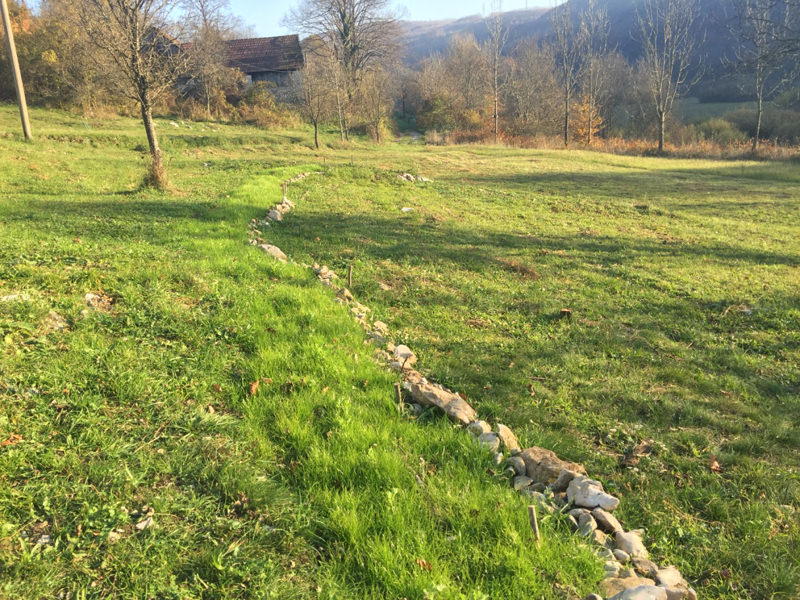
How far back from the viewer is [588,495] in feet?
9.76

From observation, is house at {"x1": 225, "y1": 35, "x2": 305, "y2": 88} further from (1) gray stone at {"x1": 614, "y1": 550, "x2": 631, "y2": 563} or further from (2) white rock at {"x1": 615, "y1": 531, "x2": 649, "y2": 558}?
(1) gray stone at {"x1": 614, "y1": 550, "x2": 631, "y2": 563}

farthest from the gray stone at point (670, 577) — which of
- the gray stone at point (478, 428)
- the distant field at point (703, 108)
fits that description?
the distant field at point (703, 108)

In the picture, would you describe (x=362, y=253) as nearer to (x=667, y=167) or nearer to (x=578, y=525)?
(x=578, y=525)

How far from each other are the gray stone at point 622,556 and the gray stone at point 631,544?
6 cm

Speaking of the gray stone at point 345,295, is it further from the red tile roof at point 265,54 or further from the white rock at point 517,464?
the red tile roof at point 265,54

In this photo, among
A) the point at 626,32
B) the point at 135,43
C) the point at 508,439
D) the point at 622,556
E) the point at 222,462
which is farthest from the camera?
the point at 626,32

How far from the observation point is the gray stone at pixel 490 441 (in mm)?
3387

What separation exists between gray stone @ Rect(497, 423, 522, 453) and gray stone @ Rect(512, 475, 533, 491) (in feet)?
0.85

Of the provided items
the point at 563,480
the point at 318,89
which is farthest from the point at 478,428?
the point at 318,89

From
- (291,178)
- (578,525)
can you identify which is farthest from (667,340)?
(291,178)

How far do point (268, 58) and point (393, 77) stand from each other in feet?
82.7

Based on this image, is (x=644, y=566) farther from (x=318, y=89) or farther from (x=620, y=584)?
(x=318, y=89)

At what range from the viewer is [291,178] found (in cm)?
1616

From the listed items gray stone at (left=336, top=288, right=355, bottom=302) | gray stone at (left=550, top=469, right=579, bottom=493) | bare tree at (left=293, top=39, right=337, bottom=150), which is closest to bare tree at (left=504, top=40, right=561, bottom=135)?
bare tree at (left=293, top=39, right=337, bottom=150)
